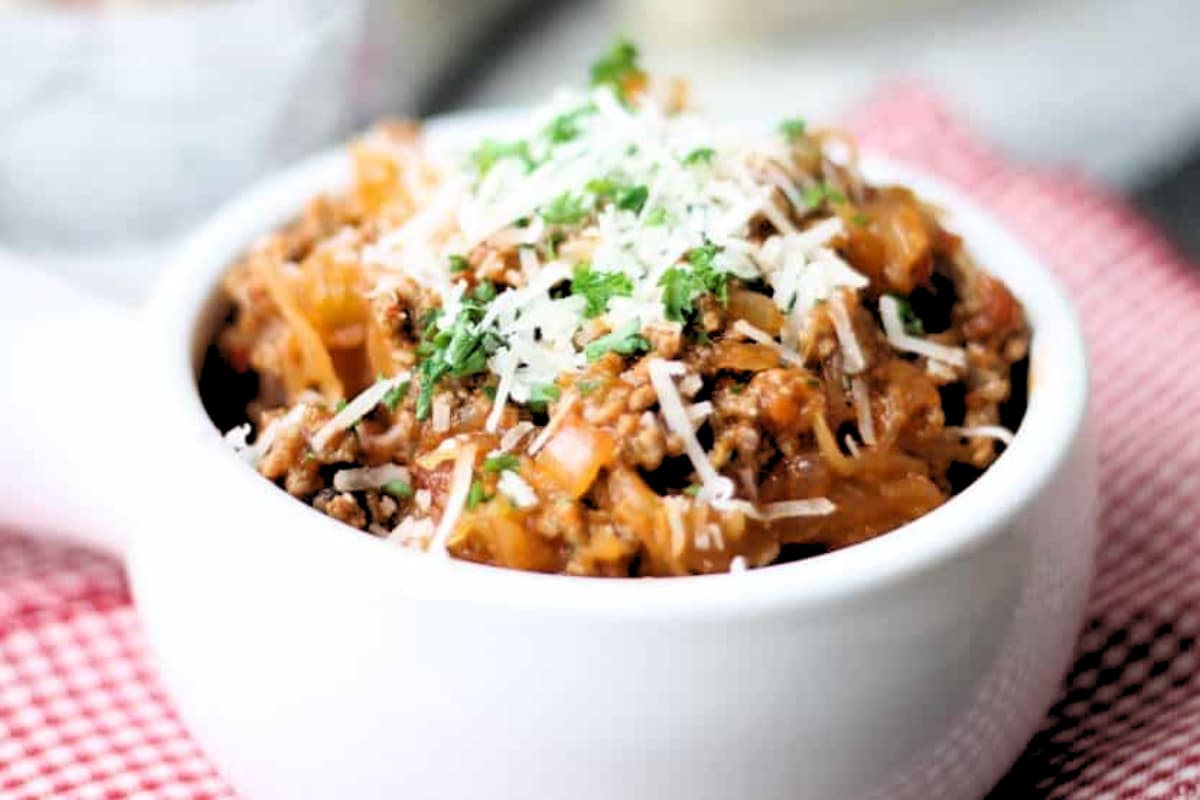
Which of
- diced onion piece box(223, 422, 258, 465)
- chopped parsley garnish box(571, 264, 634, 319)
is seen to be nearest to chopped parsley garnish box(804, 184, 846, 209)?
chopped parsley garnish box(571, 264, 634, 319)

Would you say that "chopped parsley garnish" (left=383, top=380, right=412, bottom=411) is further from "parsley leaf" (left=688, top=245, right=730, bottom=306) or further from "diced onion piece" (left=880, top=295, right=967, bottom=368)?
"diced onion piece" (left=880, top=295, right=967, bottom=368)

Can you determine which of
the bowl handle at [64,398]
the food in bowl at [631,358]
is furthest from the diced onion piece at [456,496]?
the bowl handle at [64,398]

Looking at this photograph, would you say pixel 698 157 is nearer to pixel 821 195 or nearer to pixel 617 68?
pixel 821 195

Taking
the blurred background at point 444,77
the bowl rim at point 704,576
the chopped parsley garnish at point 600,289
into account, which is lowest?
the blurred background at point 444,77

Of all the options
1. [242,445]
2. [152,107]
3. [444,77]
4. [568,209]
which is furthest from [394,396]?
[444,77]

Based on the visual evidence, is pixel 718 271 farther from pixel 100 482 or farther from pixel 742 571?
pixel 100 482

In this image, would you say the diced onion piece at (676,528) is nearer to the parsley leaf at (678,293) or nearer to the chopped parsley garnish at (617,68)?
the parsley leaf at (678,293)
